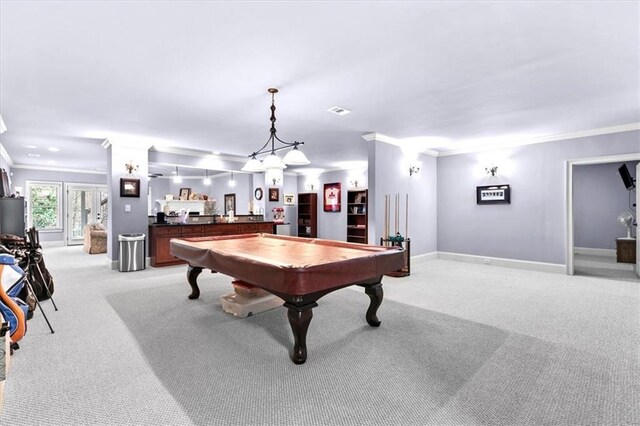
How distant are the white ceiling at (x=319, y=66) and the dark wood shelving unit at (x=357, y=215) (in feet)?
13.6

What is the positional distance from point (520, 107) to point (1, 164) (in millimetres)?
10193

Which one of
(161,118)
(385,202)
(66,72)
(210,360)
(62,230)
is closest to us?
(210,360)

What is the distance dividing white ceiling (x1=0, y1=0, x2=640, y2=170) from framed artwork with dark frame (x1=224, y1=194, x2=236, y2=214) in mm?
4871

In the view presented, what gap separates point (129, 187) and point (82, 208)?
6.03 m

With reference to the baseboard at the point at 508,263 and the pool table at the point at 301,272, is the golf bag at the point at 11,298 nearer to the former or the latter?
the pool table at the point at 301,272

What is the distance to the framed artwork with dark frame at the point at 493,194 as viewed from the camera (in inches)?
242

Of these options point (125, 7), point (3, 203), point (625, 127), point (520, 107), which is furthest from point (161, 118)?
point (625, 127)

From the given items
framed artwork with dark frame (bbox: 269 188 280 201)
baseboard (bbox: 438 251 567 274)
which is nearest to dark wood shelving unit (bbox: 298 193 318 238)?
framed artwork with dark frame (bbox: 269 188 280 201)

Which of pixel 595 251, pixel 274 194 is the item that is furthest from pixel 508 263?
pixel 274 194

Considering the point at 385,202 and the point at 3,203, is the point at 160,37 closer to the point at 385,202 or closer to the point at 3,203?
the point at 385,202

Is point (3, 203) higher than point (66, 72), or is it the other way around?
point (66, 72)

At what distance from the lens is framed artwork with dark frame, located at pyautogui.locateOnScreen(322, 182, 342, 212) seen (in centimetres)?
991

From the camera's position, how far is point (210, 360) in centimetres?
238

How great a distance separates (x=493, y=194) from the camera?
632 centimetres
